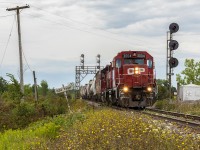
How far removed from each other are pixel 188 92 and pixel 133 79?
2480cm

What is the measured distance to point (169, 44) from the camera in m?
40.0

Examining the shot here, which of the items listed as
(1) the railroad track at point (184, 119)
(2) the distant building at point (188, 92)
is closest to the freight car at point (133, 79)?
(1) the railroad track at point (184, 119)

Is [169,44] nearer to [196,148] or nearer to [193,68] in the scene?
[196,148]

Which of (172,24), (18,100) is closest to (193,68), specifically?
(172,24)

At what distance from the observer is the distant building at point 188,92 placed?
50.2m

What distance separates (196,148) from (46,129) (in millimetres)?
7849

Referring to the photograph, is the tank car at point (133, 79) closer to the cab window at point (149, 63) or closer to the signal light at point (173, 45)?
the cab window at point (149, 63)

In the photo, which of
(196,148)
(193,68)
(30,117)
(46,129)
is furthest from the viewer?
(193,68)

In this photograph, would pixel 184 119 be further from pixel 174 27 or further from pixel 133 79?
pixel 174 27

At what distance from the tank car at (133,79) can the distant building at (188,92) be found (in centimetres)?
2254

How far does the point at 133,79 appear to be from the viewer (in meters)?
27.6

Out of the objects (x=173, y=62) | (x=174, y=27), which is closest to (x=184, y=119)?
(x=173, y=62)

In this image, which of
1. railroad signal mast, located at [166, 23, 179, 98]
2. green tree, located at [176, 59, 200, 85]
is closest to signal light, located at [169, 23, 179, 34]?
railroad signal mast, located at [166, 23, 179, 98]

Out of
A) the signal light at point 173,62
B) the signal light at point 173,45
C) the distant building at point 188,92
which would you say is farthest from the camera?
the distant building at point 188,92
